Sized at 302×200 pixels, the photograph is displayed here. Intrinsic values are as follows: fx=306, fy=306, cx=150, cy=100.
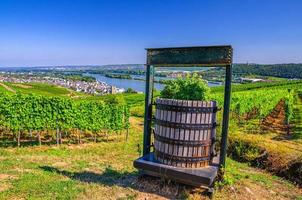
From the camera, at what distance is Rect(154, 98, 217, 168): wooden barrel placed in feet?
24.7

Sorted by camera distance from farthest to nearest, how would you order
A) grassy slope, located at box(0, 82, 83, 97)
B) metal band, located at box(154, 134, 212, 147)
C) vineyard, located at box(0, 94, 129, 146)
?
grassy slope, located at box(0, 82, 83, 97) < vineyard, located at box(0, 94, 129, 146) < metal band, located at box(154, 134, 212, 147)

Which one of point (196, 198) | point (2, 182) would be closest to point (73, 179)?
point (2, 182)

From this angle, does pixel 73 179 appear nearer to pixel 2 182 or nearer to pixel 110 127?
pixel 2 182

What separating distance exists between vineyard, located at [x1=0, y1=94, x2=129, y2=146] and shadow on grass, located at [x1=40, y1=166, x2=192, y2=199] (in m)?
8.33

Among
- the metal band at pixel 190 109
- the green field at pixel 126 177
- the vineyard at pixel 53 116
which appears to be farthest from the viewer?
the vineyard at pixel 53 116

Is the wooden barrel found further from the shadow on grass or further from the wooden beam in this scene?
the wooden beam

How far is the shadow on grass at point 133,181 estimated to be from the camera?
7.94 meters

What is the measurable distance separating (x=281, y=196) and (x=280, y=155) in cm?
442

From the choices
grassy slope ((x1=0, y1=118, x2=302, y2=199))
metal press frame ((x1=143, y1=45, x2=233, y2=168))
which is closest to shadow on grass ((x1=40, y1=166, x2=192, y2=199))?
grassy slope ((x1=0, y1=118, x2=302, y2=199))

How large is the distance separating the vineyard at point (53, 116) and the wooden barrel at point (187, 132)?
37.8ft

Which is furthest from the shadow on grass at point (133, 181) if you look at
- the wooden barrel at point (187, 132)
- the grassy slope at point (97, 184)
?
the wooden barrel at point (187, 132)

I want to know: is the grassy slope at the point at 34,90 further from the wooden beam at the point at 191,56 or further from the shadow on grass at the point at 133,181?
the wooden beam at the point at 191,56

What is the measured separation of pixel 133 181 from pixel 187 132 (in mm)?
2433

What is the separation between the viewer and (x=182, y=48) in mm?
8195
